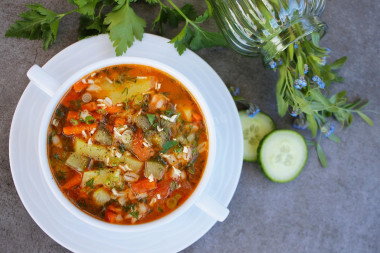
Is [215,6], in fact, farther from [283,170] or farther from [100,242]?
[100,242]

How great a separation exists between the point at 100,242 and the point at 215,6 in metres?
1.81

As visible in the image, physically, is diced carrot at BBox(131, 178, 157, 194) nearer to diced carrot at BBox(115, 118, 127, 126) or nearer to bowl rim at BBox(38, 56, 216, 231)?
bowl rim at BBox(38, 56, 216, 231)

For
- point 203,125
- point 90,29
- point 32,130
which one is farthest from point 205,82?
point 32,130

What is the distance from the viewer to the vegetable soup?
2.28 meters

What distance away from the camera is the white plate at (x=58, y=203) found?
2406 mm

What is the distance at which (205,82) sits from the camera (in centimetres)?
257

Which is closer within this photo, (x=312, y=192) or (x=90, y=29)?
(x=90, y=29)

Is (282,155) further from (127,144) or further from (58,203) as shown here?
(58,203)

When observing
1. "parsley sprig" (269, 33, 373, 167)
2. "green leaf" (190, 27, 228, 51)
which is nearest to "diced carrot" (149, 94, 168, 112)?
"green leaf" (190, 27, 228, 51)

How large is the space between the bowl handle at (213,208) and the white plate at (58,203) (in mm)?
332

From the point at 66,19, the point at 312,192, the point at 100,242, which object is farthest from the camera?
the point at 312,192

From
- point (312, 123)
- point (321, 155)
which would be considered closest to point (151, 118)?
point (312, 123)

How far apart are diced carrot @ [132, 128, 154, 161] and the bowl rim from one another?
14.5 inches

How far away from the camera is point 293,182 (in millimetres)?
3018
